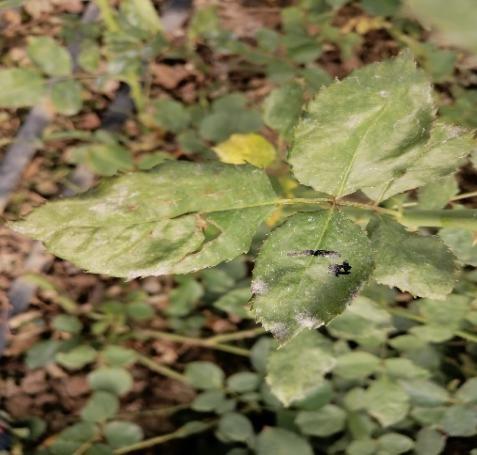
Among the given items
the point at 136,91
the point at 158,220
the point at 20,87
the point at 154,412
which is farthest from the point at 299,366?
the point at 136,91

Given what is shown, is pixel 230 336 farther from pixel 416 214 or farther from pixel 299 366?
pixel 416 214

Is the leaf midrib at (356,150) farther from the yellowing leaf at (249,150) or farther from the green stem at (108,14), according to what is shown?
the green stem at (108,14)

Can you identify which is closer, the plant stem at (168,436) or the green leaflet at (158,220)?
the green leaflet at (158,220)

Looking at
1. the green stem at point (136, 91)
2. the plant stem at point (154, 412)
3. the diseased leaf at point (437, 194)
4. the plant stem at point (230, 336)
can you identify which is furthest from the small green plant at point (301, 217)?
the green stem at point (136, 91)

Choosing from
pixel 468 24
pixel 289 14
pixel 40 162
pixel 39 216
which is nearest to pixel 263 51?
pixel 289 14

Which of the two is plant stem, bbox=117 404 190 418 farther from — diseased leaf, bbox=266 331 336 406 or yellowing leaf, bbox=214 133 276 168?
yellowing leaf, bbox=214 133 276 168

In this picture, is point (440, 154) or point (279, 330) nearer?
point (279, 330)
